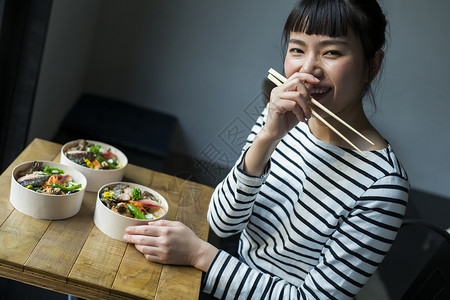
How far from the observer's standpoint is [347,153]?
122 centimetres

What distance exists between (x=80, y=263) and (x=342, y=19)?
801 mm

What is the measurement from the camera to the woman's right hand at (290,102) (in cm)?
110

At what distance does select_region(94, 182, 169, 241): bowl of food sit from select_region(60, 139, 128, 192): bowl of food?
0.20ft

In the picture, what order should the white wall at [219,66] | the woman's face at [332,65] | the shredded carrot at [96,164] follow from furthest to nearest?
1. the white wall at [219,66]
2. the shredded carrot at [96,164]
3. the woman's face at [332,65]

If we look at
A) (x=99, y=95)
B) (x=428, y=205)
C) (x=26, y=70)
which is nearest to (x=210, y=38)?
(x=99, y=95)

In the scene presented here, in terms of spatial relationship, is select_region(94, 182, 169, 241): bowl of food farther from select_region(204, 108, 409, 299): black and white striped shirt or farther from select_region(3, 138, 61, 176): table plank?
select_region(3, 138, 61, 176): table plank

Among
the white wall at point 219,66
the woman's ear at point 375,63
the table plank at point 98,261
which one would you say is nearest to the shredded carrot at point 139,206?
the table plank at point 98,261

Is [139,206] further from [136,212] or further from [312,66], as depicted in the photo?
[312,66]

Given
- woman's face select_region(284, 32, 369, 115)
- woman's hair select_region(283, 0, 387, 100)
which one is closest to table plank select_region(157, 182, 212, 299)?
woman's face select_region(284, 32, 369, 115)

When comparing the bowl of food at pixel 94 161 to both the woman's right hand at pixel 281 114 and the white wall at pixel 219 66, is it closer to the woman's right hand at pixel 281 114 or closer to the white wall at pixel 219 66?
the woman's right hand at pixel 281 114

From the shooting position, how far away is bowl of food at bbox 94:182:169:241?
117 cm

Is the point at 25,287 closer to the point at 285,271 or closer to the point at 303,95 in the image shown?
the point at 285,271

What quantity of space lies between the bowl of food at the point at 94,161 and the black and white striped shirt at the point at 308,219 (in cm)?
30

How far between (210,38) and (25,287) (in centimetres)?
172
